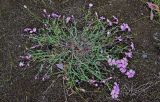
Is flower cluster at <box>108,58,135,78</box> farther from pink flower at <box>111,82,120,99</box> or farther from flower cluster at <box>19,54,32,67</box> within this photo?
flower cluster at <box>19,54,32,67</box>

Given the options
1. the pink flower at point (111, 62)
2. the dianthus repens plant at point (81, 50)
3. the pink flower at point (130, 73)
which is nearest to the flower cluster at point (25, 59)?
the dianthus repens plant at point (81, 50)

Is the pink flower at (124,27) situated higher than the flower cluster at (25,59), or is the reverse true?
the pink flower at (124,27)

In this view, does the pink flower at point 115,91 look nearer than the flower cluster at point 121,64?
Yes

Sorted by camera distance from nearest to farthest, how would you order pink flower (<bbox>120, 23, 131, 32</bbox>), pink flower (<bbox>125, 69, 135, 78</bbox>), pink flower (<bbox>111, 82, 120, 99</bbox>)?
pink flower (<bbox>111, 82, 120, 99</bbox>) → pink flower (<bbox>125, 69, 135, 78</bbox>) → pink flower (<bbox>120, 23, 131, 32</bbox>)

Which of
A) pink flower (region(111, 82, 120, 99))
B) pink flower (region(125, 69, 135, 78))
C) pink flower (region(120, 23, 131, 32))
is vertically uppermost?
pink flower (region(120, 23, 131, 32))

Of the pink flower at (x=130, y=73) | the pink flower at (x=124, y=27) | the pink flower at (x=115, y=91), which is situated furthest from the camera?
the pink flower at (x=124, y=27)

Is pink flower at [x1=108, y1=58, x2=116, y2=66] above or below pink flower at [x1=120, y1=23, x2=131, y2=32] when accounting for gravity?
below

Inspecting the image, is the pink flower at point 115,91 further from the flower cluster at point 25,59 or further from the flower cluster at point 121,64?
the flower cluster at point 25,59

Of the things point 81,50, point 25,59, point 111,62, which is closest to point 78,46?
point 81,50

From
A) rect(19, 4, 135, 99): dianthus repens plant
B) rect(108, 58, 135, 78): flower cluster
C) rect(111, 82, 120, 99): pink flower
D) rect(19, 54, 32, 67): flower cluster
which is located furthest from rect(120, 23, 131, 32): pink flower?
rect(19, 54, 32, 67): flower cluster

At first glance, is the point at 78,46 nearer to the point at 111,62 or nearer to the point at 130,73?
the point at 111,62
